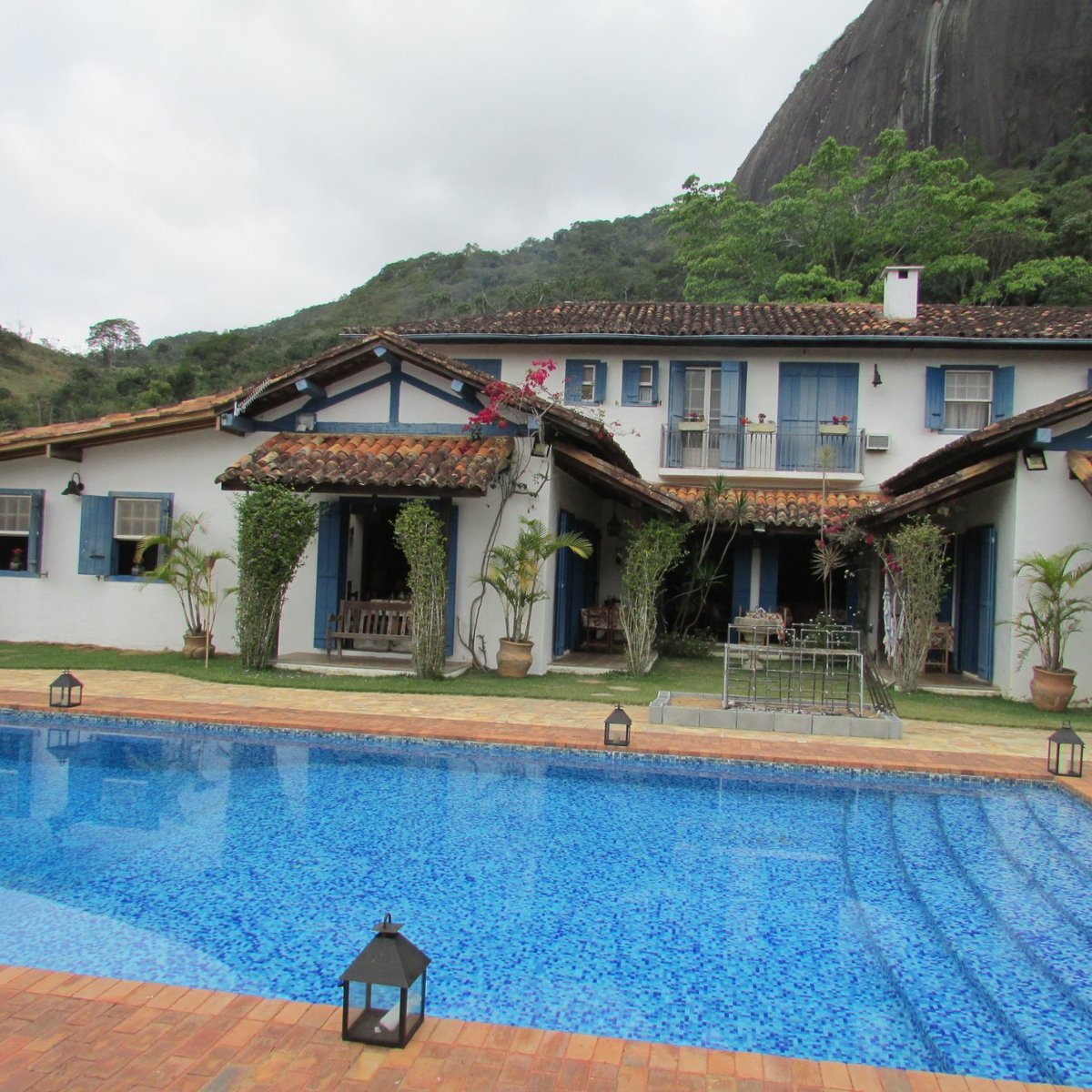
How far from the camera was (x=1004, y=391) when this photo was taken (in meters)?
18.6

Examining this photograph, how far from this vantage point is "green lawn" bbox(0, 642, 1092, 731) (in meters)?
11.4

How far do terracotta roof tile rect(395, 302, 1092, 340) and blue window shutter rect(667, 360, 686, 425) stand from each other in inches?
33.9

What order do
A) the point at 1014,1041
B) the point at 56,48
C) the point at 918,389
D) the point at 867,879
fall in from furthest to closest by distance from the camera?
the point at 918,389, the point at 56,48, the point at 867,879, the point at 1014,1041

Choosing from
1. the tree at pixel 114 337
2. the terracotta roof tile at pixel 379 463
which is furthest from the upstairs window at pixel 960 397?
the tree at pixel 114 337

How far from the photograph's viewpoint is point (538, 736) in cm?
891

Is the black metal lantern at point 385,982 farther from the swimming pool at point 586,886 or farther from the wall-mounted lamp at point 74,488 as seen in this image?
the wall-mounted lamp at point 74,488

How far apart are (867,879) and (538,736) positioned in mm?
3559

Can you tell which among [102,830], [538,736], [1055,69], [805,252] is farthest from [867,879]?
[1055,69]

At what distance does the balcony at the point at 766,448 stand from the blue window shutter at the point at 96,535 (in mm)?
10889

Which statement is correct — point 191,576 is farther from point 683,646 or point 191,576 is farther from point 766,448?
point 766,448

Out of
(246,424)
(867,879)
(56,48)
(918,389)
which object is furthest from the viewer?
(918,389)

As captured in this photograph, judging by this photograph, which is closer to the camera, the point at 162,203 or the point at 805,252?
the point at 162,203

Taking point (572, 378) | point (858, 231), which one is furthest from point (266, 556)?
point (858, 231)

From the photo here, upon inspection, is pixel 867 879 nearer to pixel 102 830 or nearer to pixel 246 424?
pixel 102 830
